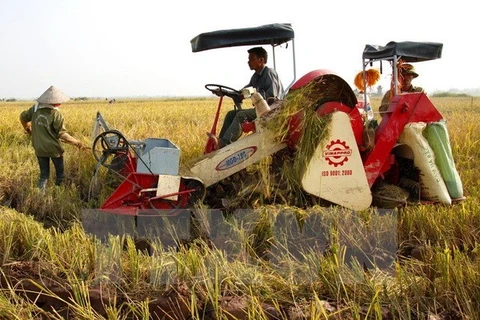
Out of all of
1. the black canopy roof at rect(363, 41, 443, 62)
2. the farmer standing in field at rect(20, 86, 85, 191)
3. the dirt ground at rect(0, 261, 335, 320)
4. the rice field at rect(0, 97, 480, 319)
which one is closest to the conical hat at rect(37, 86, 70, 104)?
the farmer standing in field at rect(20, 86, 85, 191)

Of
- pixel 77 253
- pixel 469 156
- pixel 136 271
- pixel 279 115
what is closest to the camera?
pixel 136 271

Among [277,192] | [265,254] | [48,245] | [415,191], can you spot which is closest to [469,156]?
[415,191]

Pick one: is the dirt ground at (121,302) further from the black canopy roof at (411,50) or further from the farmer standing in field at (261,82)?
the black canopy roof at (411,50)

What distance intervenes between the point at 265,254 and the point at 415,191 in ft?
5.90

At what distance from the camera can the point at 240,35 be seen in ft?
16.5

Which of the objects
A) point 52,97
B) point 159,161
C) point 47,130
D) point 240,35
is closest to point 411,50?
point 240,35

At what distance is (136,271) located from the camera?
9.75 ft

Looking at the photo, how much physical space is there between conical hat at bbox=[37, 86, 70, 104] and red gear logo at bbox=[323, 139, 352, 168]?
3299 mm

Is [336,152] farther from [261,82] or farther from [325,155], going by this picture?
[261,82]

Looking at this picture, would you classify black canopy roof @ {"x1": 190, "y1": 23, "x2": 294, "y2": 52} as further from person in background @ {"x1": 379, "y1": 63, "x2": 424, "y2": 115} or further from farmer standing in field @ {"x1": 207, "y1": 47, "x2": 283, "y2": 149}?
person in background @ {"x1": 379, "y1": 63, "x2": 424, "y2": 115}

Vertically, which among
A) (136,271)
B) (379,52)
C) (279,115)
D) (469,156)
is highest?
(379,52)

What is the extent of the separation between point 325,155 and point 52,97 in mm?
3364

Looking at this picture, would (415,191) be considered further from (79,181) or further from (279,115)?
(79,181)

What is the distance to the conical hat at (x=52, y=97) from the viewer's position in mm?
5637
